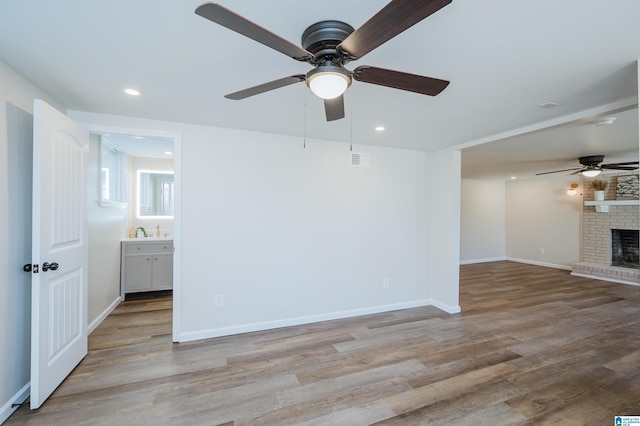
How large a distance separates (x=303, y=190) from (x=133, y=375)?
7.83 ft

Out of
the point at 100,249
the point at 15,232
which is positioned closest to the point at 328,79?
the point at 15,232

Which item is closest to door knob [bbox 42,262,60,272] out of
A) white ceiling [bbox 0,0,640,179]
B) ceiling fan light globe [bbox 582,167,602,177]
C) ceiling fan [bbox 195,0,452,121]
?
white ceiling [bbox 0,0,640,179]

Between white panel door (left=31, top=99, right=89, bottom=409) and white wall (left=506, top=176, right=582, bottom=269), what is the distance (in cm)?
908

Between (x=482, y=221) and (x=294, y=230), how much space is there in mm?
6396

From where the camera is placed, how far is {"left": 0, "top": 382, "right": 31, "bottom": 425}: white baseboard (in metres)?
1.82

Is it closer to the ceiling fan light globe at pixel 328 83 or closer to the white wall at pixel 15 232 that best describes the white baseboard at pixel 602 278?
the ceiling fan light globe at pixel 328 83

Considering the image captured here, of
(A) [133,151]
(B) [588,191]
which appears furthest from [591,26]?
(B) [588,191]

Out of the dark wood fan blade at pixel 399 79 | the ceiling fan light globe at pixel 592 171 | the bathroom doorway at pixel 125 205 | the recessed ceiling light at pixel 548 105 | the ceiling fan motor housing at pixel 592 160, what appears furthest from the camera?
the ceiling fan light globe at pixel 592 171

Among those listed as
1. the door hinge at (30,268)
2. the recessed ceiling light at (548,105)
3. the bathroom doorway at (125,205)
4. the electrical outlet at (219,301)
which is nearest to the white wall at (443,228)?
the recessed ceiling light at (548,105)

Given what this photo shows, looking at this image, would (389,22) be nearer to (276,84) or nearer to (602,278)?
(276,84)

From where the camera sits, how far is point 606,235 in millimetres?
6090

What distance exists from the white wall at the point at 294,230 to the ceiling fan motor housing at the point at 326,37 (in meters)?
1.96

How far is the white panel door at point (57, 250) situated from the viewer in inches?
75.2

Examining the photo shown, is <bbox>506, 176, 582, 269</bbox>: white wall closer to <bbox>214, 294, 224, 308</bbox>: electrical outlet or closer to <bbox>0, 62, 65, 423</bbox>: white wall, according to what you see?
<bbox>214, 294, 224, 308</bbox>: electrical outlet
